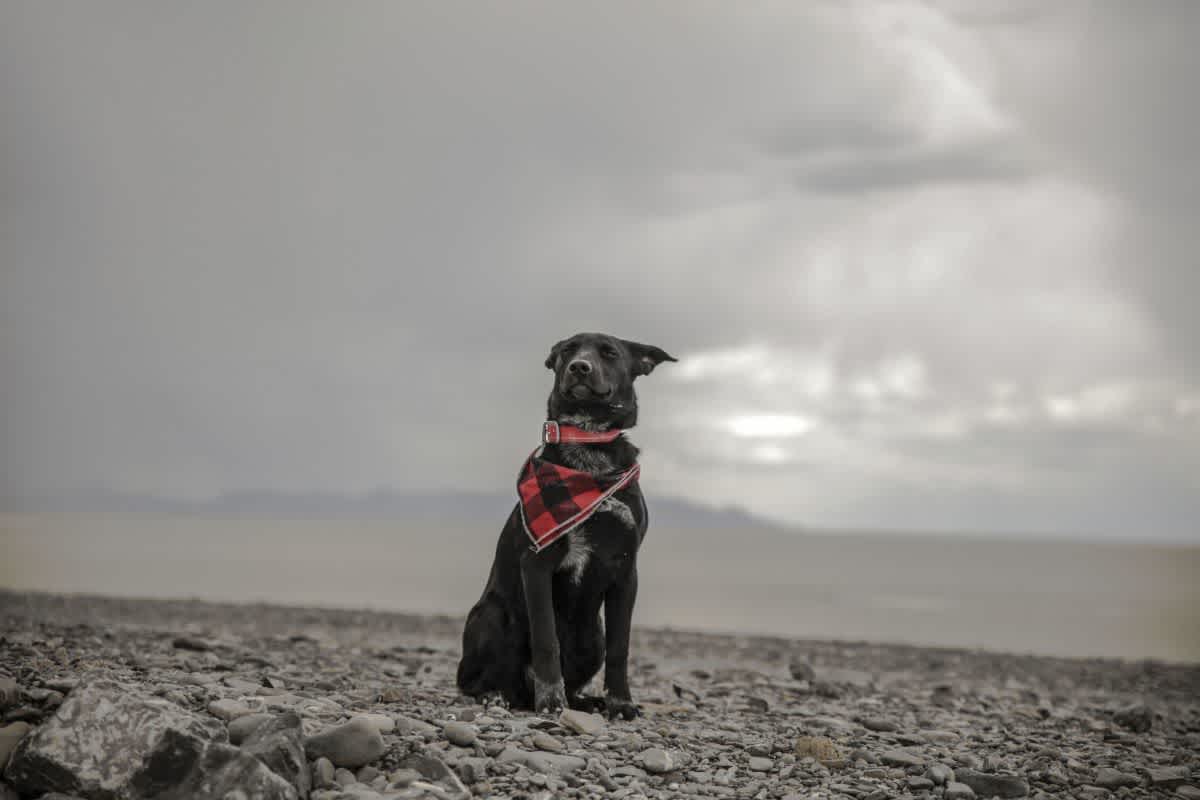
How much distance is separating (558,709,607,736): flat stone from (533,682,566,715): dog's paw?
0.17 metres

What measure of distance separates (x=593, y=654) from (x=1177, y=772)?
4544mm

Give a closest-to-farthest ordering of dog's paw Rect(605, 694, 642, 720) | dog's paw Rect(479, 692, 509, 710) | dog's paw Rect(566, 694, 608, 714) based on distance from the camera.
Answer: dog's paw Rect(479, 692, 509, 710) < dog's paw Rect(605, 694, 642, 720) < dog's paw Rect(566, 694, 608, 714)

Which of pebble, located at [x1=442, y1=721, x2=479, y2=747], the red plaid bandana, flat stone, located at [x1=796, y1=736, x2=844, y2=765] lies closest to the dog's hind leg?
the red plaid bandana

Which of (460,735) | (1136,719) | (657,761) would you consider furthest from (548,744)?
(1136,719)

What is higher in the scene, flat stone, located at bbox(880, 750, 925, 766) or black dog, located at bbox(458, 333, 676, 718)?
black dog, located at bbox(458, 333, 676, 718)

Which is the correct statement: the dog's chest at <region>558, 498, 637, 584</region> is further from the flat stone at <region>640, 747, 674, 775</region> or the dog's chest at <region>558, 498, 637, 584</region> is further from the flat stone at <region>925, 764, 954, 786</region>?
the flat stone at <region>925, 764, 954, 786</region>

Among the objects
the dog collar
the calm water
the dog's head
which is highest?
the dog's head

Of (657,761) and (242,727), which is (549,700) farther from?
(242,727)

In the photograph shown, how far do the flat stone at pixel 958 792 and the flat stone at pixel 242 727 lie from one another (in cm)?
418

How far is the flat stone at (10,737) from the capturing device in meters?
5.16

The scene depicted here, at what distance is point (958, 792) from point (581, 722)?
248cm

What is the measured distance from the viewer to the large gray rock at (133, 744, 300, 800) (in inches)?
185

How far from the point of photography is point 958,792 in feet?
20.4

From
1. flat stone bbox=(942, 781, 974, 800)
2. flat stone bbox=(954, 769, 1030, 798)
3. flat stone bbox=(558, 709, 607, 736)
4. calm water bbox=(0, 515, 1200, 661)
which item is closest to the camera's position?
flat stone bbox=(942, 781, 974, 800)
